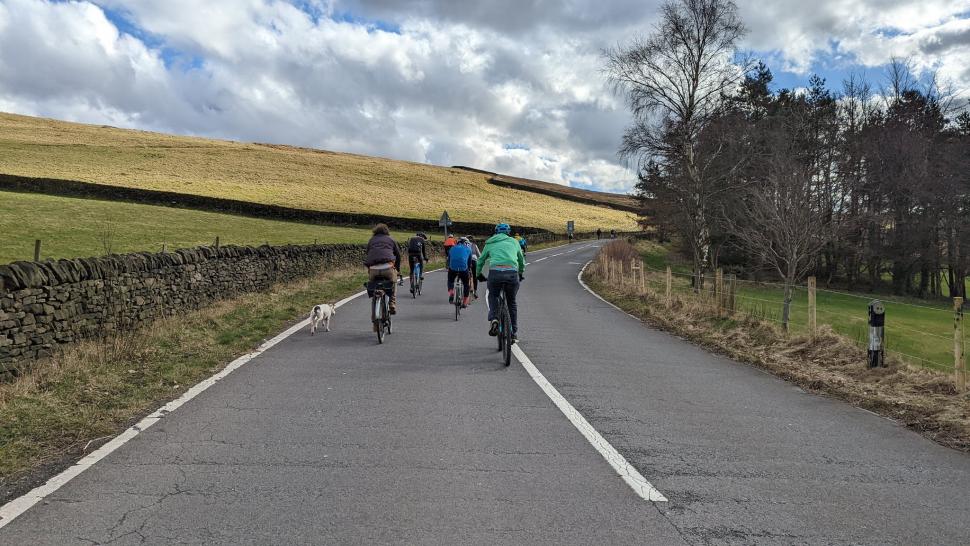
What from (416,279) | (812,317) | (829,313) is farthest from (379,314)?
(829,313)

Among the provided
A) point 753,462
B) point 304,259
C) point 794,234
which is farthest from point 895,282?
point 753,462

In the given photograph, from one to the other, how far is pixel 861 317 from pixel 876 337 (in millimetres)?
19938

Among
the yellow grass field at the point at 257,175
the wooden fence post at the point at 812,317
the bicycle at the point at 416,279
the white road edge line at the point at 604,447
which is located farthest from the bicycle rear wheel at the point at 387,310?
the yellow grass field at the point at 257,175

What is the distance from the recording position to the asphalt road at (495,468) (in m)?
3.82

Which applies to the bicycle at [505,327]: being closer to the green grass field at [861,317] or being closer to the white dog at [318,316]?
the white dog at [318,316]

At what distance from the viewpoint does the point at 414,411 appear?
641 cm

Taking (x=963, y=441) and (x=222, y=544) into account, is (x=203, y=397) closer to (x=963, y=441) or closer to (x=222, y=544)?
(x=222, y=544)

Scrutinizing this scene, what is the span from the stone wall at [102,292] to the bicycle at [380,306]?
3.66m

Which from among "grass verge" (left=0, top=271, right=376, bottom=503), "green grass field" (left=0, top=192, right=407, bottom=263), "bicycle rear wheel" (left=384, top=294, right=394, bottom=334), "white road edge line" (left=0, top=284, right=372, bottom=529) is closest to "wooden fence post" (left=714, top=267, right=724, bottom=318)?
"bicycle rear wheel" (left=384, top=294, right=394, bottom=334)

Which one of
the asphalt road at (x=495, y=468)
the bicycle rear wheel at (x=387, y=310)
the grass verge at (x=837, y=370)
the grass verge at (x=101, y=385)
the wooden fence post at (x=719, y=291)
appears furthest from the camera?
the wooden fence post at (x=719, y=291)

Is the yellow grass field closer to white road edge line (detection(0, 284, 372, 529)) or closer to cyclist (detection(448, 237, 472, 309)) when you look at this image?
cyclist (detection(448, 237, 472, 309))

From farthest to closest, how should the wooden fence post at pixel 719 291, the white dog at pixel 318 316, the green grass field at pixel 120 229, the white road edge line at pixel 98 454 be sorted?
the green grass field at pixel 120 229 < the wooden fence post at pixel 719 291 < the white dog at pixel 318 316 < the white road edge line at pixel 98 454

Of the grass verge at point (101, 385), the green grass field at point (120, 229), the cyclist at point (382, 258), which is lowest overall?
the grass verge at point (101, 385)

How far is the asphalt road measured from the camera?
3818mm
